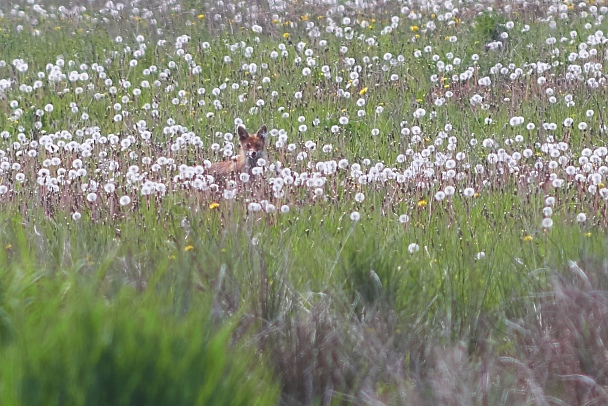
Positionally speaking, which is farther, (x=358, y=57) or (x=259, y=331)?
(x=358, y=57)

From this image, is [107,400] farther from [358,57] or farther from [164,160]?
[358,57]

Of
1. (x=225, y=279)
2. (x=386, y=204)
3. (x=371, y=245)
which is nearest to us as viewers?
(x=225, y=279)

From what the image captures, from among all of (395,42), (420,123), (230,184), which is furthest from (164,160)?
(395,42)

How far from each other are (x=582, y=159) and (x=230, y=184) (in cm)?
258

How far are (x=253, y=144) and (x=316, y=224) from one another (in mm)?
3633

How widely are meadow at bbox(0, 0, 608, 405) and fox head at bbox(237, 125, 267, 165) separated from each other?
35cm

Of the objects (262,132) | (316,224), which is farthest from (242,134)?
(316,224)

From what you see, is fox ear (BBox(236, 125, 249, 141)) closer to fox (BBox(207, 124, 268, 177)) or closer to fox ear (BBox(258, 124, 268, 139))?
fox (BBox(207, 124, 268, 177))

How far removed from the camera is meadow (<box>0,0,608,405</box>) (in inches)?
136

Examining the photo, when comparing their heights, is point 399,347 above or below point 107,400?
below

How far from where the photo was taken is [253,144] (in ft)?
32.5

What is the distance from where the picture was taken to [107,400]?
9.73ft

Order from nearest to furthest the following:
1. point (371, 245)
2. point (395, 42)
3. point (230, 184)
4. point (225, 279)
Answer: point (225, 279) → point (371, 245) → point (230, 184) → point (395, 42)

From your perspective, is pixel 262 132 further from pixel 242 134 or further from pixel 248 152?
pixel 248 152
